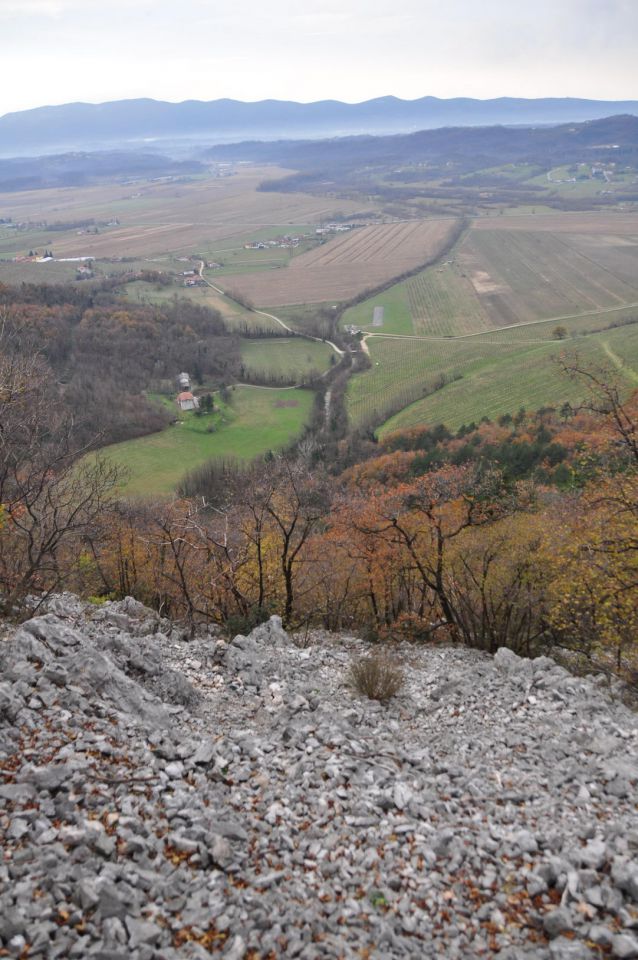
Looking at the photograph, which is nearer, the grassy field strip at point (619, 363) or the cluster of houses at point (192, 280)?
the grassy field strip at point (619, 363)

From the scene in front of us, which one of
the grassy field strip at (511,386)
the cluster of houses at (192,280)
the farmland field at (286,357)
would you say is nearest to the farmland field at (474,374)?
the grassy field strip at (511,386)

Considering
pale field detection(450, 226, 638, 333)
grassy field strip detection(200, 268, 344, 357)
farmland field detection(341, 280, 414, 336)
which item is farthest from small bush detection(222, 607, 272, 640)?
pale field detection(450, 226, 638, 333)

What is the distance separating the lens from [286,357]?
431ft

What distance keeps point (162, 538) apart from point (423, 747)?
19.6m

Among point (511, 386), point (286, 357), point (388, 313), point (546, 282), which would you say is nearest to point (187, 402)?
point (286, 357)

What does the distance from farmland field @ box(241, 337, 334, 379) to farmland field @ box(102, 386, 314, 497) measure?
1024 cm

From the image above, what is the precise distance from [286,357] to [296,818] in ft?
411

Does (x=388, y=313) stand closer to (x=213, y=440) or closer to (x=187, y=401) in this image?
(x=187, y=401)

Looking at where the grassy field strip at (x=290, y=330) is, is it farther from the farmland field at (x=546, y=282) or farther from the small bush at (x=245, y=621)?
the small bush at (x=245, y=621)

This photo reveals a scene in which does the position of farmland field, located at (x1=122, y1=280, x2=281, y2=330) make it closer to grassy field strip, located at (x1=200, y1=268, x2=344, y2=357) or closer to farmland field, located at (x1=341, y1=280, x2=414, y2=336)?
grassy field strip, located at (x1=200, y1=268, x2=344, y2=357)

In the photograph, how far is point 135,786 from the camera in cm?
1133

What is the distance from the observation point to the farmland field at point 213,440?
86.3 m

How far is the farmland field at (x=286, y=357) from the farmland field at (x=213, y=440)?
1024 cm

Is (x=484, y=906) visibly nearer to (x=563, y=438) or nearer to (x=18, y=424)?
(x=18, y=424)
